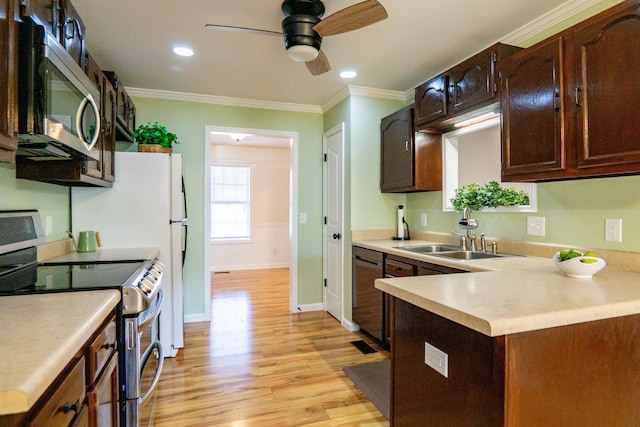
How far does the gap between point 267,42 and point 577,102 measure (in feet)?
6.47

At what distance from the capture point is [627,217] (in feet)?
5.91

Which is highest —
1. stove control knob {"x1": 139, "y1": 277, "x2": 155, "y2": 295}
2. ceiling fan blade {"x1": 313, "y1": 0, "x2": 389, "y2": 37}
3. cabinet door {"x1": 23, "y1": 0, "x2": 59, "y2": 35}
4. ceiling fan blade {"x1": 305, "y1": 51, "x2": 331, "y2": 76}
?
ceiling fan blade {"x1": 305, "y1": 51, "x2": 331, "y2": 76}

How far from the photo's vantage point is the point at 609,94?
1.56 metres

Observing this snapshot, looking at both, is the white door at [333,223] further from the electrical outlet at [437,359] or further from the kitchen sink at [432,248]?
the electrical outlet at [437,359]

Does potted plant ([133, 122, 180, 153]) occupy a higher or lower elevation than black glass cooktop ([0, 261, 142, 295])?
Answer: higher

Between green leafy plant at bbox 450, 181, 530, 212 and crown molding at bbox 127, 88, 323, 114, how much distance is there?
84.1 inches

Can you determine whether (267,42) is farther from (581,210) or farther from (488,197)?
(581,210)

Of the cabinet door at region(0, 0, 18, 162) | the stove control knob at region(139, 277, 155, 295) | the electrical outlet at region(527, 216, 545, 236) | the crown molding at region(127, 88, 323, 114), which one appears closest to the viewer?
the cabinet door at region(0, 0, 18, 162)

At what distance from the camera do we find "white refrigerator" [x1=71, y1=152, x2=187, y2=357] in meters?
2.68

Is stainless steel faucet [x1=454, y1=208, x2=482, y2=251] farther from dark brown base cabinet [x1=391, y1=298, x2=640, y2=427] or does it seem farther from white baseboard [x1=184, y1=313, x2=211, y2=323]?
white baseboard [x1=184, y1=313, x2=211, y2=323]

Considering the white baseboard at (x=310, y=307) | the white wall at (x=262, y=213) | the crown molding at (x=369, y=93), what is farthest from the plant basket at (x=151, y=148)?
the white wall at (x=262, y=213)

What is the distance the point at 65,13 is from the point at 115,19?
0.68m

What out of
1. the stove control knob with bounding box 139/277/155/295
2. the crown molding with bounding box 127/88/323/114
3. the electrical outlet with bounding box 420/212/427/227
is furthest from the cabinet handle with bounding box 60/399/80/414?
the crown molding with bounding box 127/88/323/114

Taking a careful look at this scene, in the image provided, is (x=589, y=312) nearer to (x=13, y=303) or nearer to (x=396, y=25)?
(x=13, y=303)
